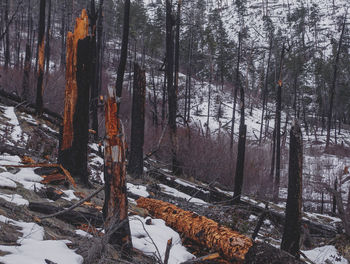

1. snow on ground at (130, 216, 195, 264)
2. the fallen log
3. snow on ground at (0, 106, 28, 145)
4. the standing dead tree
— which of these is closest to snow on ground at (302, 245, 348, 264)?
snow on ground at (130, 216, 195, 264)

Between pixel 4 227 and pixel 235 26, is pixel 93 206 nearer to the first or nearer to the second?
pixel 4 227

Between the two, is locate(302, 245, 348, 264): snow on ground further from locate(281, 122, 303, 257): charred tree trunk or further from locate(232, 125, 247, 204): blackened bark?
locate(232, 125, 247, 204): blackened bark

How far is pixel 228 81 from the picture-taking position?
158ft

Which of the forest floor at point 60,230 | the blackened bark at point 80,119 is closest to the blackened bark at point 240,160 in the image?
the forest floor at point 60,230

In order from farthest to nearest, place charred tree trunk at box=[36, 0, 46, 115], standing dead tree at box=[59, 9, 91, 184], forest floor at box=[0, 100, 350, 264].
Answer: charred tree trunk at box=[36, 0, 46, 115] → standing dead tree at box=[59, 9, 91, 184] → forest floor at box=[0, 100, 350, 264]

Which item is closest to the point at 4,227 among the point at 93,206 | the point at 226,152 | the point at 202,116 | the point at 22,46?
the point at 93,206

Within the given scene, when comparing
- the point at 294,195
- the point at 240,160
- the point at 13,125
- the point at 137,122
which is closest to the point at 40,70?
the point at 13,125

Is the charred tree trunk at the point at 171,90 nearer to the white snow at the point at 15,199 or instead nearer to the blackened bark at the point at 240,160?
the blackened bark at the point at 240,160

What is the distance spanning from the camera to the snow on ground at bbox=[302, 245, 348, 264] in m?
5.55

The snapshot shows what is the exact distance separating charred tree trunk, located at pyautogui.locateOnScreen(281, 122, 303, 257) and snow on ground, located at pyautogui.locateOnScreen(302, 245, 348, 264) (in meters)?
1.64

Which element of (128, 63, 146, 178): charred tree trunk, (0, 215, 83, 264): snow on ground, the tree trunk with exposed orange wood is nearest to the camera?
(0, 215, 83, 264): snow on ground

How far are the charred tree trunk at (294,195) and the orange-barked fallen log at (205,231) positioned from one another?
110 centimetres

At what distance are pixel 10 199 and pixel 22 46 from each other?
4311cm

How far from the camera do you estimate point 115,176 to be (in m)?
2.74
